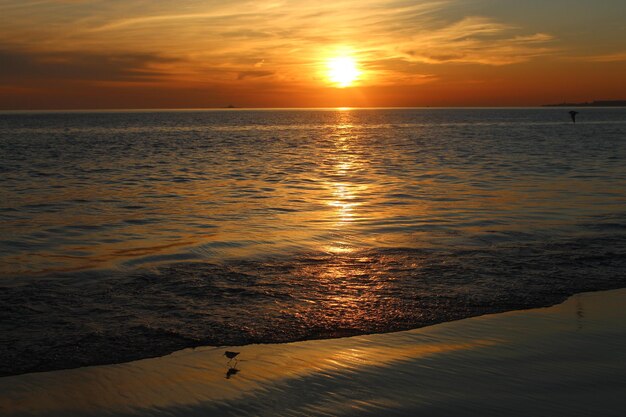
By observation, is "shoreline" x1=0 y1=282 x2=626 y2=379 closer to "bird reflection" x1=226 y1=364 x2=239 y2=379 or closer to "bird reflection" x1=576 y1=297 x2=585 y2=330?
"bird reflection" x1=576 y1=297 x2=585 y2=330

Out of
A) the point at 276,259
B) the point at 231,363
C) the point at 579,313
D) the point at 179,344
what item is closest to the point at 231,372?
the point at 231,363

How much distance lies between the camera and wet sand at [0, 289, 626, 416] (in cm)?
517

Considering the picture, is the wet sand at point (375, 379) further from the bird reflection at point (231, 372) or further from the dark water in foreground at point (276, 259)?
the dark water in foreground at point (276, 259)

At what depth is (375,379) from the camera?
18.9ft

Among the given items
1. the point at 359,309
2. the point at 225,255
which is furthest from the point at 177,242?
the point at 359,309

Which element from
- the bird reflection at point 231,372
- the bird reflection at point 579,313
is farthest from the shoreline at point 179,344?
the bird reflection at point 231,372

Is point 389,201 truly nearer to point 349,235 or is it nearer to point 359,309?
point 349,235

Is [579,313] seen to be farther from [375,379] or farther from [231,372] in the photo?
[231,372]

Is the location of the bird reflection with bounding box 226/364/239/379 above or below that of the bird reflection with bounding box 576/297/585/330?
below

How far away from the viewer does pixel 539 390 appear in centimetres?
543

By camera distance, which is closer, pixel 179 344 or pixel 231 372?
pixel 231 372

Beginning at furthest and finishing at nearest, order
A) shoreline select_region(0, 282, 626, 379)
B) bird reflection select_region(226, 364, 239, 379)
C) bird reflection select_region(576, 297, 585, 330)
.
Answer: bird reflection select_region(576, 297, 585, 330) < shoreline select_region(0, 282, 626, 379) < bird reflection select_region(226, 364, 239, 379)

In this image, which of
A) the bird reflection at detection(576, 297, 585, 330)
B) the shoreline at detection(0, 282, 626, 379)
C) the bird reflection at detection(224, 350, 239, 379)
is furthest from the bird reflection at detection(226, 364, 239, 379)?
the bird reflection at detection(576, 297, 585, 330)

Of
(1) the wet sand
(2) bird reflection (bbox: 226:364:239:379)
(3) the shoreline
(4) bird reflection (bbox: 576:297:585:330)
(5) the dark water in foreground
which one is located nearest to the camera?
(1) the wet sand
